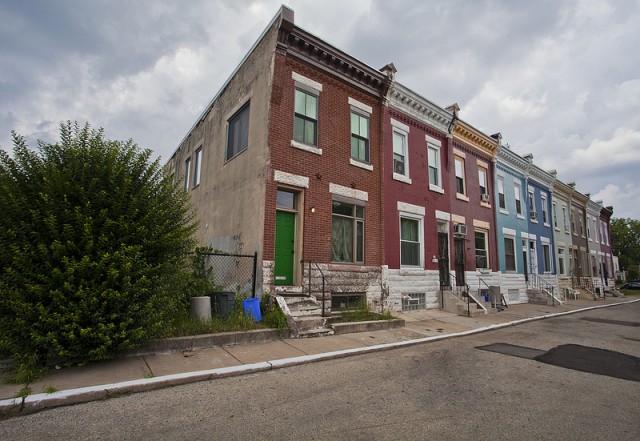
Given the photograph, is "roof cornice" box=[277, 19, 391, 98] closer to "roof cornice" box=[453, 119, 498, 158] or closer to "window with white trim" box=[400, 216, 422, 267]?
"window with white trim" box=[400, 216, 422, 267]

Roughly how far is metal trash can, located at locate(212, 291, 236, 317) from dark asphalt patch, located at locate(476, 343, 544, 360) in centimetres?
579

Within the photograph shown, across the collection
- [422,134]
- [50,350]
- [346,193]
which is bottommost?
[50,350]

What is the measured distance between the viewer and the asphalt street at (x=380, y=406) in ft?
12.3

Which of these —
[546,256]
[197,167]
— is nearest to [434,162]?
[197,167]

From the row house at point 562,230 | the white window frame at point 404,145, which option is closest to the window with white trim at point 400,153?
the white window frame at point 404,145

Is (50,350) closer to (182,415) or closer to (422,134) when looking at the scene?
(182,415)

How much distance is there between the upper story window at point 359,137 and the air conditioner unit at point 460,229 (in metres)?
5.69

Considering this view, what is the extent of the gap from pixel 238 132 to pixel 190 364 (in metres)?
8.61

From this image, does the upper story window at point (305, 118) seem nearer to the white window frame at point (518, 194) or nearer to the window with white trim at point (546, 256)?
the white window frame at point (518, 194)

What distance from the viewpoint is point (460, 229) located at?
51.8 feet

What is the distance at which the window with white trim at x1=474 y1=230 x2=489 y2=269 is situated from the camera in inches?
684

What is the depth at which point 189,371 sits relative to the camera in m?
5.53

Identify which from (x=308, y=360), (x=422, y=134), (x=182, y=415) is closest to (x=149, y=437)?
(x=182, y=415)

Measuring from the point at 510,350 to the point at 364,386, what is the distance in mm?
4423
